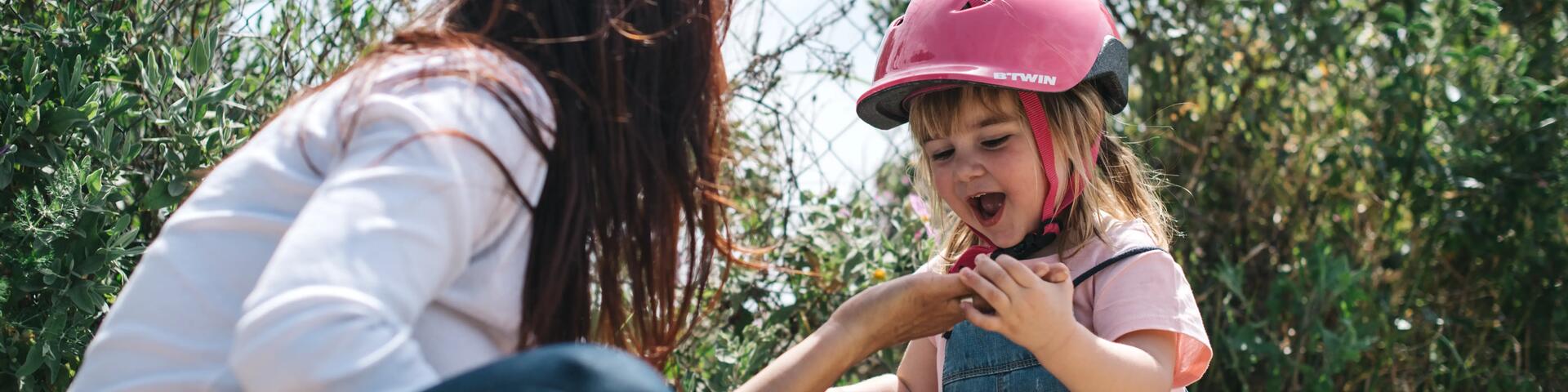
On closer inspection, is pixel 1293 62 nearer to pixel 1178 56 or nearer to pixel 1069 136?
pixel 1178 56

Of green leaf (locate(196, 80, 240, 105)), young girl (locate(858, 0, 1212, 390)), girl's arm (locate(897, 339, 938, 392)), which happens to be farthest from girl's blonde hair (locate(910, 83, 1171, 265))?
green leaf (locate(196, 80, 240, 105))

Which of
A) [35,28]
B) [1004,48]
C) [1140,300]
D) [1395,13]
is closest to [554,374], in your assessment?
[1140,300]

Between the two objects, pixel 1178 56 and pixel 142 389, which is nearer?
pixel 142 389

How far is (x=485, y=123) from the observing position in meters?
1.01

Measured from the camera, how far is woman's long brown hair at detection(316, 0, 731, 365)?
1.11m

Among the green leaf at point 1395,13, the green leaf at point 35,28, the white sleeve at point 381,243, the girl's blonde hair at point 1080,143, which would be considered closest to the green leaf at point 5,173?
the green leaf at point 35,28

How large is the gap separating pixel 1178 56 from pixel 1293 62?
0.88ft

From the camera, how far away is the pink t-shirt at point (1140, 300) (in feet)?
5.38

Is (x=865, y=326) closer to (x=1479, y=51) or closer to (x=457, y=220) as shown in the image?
(x=457, y=220)

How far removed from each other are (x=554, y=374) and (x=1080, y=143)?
3.88 feet

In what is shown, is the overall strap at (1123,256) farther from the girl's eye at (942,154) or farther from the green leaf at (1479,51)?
the green leaf at (1479,51)

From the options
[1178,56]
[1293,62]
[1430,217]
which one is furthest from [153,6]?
[1430,217]

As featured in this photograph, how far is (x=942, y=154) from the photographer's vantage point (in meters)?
1.90

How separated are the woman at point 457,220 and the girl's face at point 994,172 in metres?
0.59
